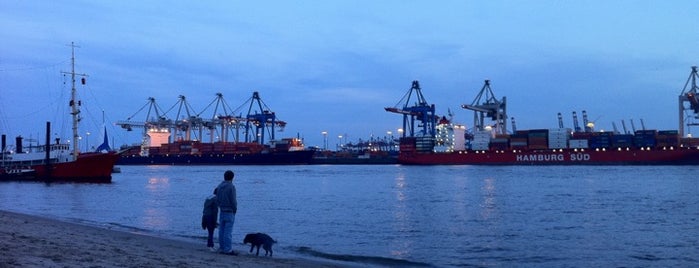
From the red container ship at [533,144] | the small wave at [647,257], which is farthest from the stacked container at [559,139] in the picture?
the small wave at [647,257]

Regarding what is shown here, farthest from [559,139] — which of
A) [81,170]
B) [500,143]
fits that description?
[81,170]

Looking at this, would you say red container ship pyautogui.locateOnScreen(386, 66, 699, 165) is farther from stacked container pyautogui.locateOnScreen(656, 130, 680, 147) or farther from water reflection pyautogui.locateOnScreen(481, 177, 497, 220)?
water reflection pyautogui.locateOnScreen(481, 177, 497, 220)

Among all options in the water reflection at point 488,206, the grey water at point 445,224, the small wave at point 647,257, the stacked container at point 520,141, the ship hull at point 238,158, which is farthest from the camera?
the ship hull at point 238,158

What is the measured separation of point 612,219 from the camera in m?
19.0

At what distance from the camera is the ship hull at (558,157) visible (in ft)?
239

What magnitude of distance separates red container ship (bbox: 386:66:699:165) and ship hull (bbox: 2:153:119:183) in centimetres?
5140

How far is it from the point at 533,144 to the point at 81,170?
5484cm

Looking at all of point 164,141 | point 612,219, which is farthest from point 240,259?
point 164,141

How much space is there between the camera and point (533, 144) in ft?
267

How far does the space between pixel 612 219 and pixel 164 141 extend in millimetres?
106266

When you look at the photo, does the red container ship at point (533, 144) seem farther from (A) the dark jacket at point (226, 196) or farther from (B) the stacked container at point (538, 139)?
(A) the dark jacket at point (226, 196)

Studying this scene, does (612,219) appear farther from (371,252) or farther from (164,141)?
(164,141)

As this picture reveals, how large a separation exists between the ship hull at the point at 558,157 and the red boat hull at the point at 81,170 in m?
51.3

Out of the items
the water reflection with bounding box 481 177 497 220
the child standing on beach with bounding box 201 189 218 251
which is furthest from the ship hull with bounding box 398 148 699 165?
the child standing on beach with bounding box 201 189 218 251
